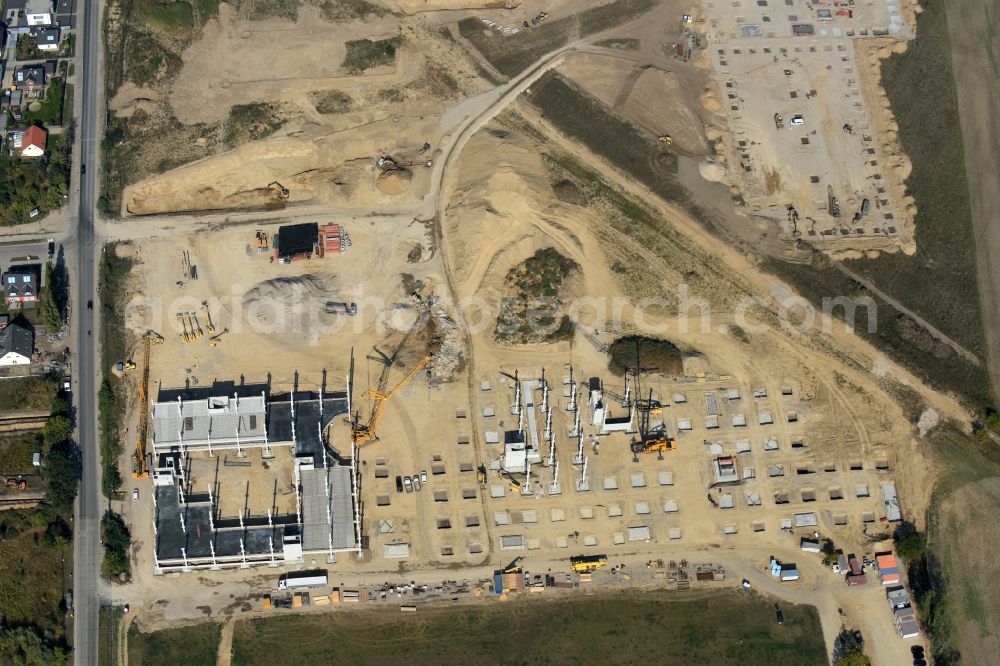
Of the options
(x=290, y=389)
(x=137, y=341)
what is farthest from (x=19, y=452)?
(x=290, y=389)

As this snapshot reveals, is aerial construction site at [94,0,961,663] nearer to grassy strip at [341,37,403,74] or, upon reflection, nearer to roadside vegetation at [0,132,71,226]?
grassy strip at [341,37,403,74]

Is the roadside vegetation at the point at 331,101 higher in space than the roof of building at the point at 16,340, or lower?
higher

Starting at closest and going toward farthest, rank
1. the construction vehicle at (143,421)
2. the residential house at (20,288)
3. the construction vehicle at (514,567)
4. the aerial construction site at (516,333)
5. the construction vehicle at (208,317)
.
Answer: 1. the construction vehicle at (514,567)
2. the aerial construction site at (516,333)
3. the construction vehicle at (143,421)
4. the construction vehicle at (208,317)
5. the residential house at (20,288)

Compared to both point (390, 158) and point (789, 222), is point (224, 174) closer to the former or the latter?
point (390, 158)

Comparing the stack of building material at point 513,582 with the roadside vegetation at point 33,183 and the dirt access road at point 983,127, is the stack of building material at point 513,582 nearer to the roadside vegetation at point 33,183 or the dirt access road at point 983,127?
the dirt access road at point 983,127

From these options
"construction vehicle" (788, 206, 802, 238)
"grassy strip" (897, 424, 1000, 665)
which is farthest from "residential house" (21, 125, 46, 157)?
"grassy strip" (897, 424, 1000, 665)

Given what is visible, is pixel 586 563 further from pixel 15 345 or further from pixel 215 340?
pixel 15 345

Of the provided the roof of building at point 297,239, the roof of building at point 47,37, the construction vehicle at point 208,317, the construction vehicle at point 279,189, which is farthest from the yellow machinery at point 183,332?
the roof of building at point 47,37
